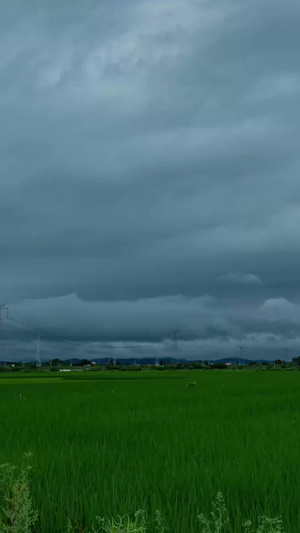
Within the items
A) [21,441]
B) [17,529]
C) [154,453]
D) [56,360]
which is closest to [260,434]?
[154,453]

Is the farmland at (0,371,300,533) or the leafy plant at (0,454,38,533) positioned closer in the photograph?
the leafy plant at (0,454,38,533)

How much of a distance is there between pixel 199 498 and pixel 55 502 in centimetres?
139

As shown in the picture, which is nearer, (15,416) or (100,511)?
(100,511)

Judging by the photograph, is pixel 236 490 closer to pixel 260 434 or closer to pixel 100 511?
pixel 100 511

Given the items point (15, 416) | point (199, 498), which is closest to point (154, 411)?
point (15, 416)

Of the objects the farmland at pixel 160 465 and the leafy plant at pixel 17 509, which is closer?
the leafy plant at pixel 17 509

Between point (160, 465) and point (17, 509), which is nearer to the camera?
point (17, 509)

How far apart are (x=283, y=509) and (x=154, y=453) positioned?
291 centimetres

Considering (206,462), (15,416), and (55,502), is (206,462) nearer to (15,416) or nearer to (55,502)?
(55,502)

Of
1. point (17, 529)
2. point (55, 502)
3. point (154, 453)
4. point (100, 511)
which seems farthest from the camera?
point (154, 453)

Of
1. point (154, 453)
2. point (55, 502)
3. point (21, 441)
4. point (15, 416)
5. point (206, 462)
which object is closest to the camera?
point (55, 502)

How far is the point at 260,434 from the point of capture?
31.8 ft

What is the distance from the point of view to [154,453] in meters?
7.82

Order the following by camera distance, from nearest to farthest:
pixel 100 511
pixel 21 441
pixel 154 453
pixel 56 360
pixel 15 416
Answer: pixel 100 511 < pixel 154 453 < pixel 21 441 < pixel 15 416 < pixel 56 360
